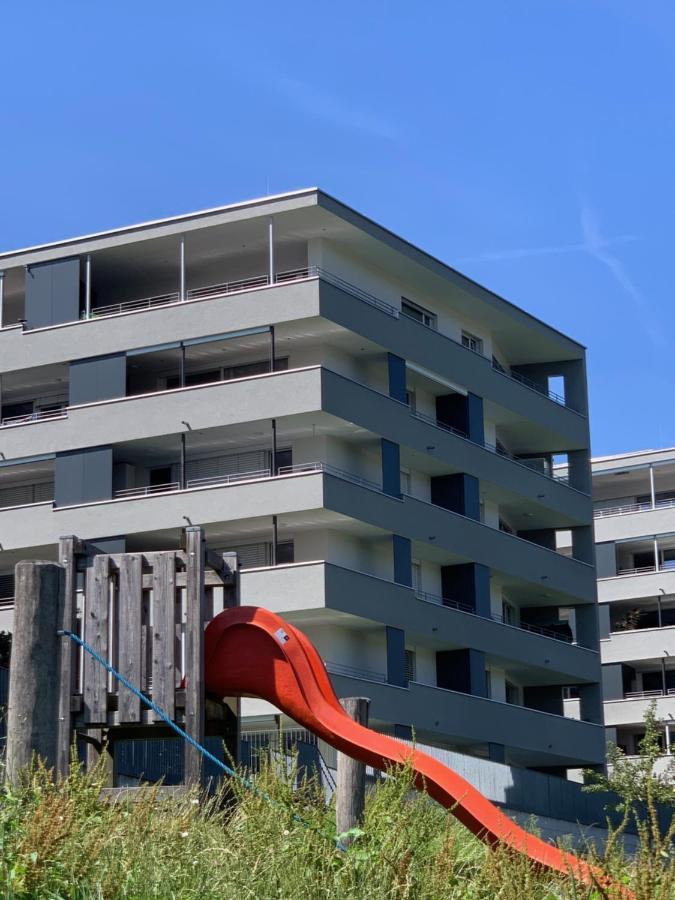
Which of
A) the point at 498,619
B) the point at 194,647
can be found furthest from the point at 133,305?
the point at 194,647

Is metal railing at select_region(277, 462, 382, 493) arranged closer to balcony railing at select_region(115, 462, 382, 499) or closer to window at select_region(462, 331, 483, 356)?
balcony railing at select_region(115, 462, 382, 499)

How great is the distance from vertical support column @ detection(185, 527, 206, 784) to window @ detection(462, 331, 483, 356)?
45167 mm

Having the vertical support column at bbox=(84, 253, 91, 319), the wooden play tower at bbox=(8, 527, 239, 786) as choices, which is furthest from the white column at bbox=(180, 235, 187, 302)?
the wooden play tower at bbox=(8, 527, 239, 786)

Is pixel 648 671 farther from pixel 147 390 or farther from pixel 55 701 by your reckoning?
pixel 55 701

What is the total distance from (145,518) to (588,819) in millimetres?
15844

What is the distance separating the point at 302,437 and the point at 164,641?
124 feet

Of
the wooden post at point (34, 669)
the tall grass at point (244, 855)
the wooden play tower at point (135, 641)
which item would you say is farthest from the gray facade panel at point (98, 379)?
the tall grass at point (244, 855)

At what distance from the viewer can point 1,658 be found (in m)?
21.1

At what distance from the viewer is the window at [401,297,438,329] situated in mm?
54781

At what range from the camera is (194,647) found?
13.0m

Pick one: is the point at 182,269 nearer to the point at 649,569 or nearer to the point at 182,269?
the point at 182,269

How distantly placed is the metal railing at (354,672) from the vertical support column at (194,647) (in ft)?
115

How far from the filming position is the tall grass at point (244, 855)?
8.83 meters

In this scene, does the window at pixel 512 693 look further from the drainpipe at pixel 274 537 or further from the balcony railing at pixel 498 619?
the drainpipe at pixel 274 537
